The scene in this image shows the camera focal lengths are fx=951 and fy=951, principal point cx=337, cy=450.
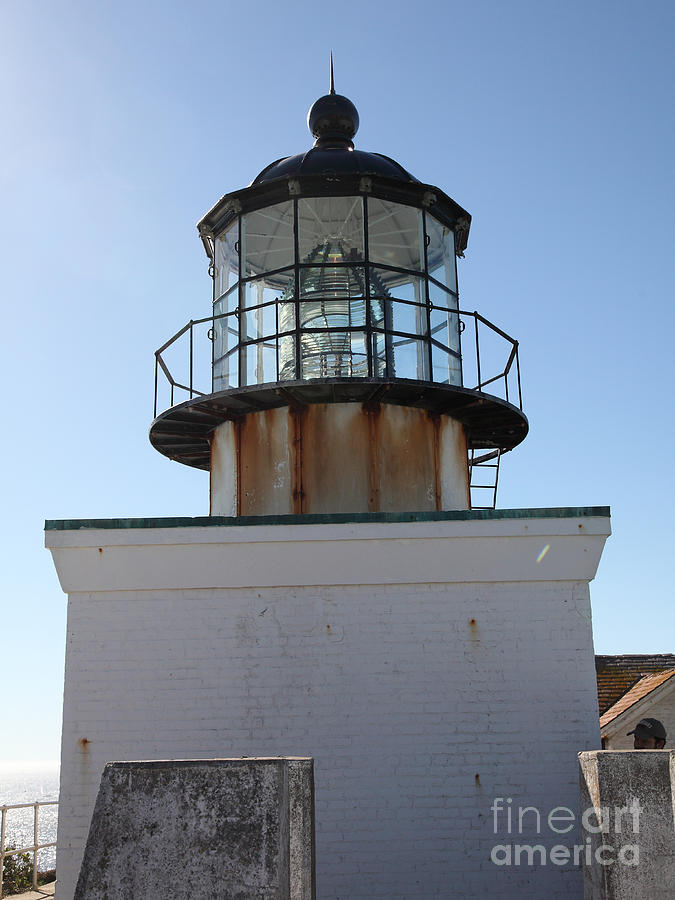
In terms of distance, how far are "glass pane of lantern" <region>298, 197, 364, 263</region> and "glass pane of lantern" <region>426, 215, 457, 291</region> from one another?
89cm

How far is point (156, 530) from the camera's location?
8.35 meters

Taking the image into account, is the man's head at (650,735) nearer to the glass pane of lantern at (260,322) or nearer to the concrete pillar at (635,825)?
the concrete pillar at (635,825)

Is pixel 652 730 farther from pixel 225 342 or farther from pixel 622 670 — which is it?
pixel 622 670

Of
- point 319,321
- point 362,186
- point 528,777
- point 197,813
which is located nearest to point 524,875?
point 528,777

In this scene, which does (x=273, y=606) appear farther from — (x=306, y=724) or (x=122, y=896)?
(x=122, y=896)

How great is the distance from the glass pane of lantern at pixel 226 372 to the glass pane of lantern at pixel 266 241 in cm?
97

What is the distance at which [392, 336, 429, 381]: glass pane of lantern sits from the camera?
1033cm

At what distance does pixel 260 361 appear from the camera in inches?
411

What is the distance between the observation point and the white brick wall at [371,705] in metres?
7.69

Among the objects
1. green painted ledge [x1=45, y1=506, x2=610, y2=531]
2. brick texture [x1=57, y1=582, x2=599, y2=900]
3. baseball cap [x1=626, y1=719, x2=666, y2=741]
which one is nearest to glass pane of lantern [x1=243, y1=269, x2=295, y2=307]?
green painted ledge [x1=45, y1=506, x2=610, y2=531]

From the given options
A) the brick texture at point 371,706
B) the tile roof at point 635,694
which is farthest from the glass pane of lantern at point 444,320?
the tile roof at point 635,694

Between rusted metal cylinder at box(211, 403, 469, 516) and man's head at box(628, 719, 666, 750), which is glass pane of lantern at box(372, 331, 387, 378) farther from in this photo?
man's head at box(628, 719, 666, 750)

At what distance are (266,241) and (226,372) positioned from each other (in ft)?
5.29

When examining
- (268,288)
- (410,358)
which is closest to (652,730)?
(410,358)
